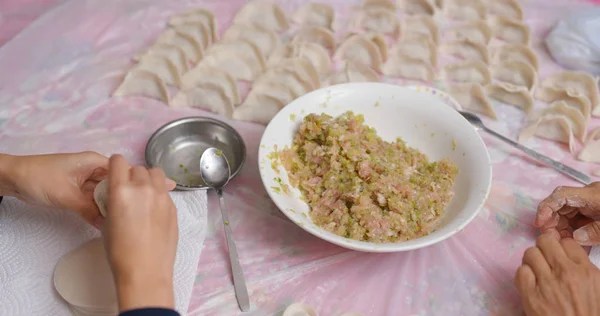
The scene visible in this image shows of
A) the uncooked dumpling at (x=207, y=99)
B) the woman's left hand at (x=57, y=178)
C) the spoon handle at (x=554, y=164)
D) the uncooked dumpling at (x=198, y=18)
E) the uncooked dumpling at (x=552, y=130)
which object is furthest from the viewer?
the uncooked dumpling at (x=198, y=18)

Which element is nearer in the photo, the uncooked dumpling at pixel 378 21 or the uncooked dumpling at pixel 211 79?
the uncooked dumpling at pixel 211 79

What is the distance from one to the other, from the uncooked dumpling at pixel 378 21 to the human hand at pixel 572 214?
3.77 ft

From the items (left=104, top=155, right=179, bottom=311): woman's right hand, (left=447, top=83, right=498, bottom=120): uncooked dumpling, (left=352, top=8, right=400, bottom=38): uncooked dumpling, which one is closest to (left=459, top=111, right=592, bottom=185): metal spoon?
(left=447, top=83, right=498, bottom=120): uncooked dumpling

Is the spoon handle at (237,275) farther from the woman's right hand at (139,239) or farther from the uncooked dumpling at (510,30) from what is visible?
the uncooked dumpling at (510,30)

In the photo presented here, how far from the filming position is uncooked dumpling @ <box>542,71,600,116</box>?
2.08 m

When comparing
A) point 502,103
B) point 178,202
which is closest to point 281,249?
point 178,202

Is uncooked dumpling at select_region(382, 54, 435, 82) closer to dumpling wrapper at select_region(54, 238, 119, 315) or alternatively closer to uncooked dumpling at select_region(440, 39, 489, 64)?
uncooked dumpling at select_region(440, 39, 489, 64)

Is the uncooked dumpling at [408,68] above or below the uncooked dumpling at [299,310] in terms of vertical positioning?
above

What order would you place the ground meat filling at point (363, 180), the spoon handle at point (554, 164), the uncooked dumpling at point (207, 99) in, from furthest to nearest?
1. the uncooked dumpling at point (207, 99)
2. the spoon handle at point (554, 164)
3. the ground meat filling at point (363, 180)

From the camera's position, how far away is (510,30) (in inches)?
95.1

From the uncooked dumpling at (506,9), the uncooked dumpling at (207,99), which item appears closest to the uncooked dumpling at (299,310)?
the uncooked dumpling at (207,99)

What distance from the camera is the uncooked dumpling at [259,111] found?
2018 mm

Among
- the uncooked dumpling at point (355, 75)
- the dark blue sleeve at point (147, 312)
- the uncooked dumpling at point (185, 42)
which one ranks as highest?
the dark blue sleeve at point (147, 312)

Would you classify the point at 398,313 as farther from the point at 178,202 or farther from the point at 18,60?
the point at 18,60
